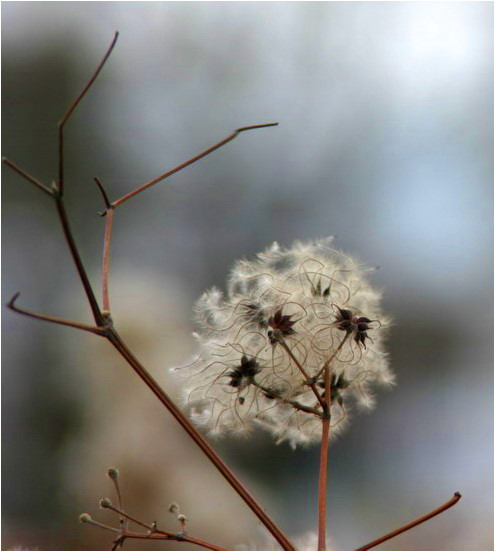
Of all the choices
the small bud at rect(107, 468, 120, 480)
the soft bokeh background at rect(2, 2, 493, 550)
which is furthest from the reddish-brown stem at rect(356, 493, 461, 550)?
the soft bokeh background at rect(2, 2, 493, 550)

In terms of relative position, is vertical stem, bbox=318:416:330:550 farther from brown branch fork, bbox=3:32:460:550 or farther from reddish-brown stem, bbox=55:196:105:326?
reddish-brown stem, bbox=55:196:105:326

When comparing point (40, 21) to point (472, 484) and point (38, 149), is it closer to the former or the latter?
point (38, 149)

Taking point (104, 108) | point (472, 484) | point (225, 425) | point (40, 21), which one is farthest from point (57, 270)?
point (225, 425)

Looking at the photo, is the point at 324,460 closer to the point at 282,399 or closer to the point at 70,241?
the point at 282,399

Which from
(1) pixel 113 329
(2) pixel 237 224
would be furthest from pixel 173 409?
(2) pixel 237 224

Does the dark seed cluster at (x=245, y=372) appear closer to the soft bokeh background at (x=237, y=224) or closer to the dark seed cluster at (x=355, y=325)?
the dark seed cluster at (x=355, y=325)

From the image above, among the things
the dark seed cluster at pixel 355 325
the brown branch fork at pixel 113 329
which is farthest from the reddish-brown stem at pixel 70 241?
the dark seed cluster at pixel 355 325
